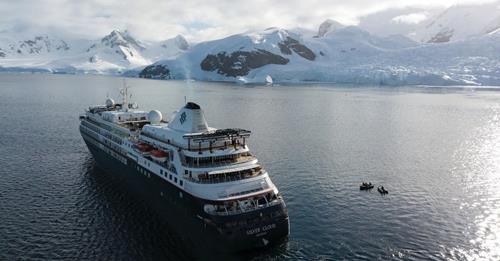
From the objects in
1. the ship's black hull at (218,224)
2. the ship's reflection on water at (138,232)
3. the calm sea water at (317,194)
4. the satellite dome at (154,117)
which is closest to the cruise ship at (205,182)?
the ship's black hull at (218,224)

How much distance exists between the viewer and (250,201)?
139 feet

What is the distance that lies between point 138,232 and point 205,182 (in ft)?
31.6

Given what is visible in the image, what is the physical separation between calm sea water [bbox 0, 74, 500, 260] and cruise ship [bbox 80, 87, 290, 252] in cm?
219

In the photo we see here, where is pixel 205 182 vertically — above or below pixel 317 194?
above

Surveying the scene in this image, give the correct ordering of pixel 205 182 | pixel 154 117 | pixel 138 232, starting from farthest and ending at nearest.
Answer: pixel 154 117
pixel 138 232
pixel 205 182

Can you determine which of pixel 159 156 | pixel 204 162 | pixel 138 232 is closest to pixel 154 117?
pixel 159 156

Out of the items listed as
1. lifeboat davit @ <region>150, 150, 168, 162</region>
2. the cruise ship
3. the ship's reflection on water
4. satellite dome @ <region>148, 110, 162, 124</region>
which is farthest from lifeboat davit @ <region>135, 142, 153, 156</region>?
satellite dome @ <region>148, 110, 162, 124</region>

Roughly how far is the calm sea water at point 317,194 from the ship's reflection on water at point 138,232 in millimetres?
192

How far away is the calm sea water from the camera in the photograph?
138 ft

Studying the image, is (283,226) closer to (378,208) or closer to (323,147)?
(378,208)

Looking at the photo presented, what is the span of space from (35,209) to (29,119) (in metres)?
67.7

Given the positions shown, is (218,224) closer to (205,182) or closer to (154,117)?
(205,182)

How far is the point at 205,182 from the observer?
42.8m

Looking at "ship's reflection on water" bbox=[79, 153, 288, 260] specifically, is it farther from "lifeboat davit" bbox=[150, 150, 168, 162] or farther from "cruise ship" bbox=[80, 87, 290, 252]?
"lifeboat davit" bbox=[150, 150, 168, 162]
